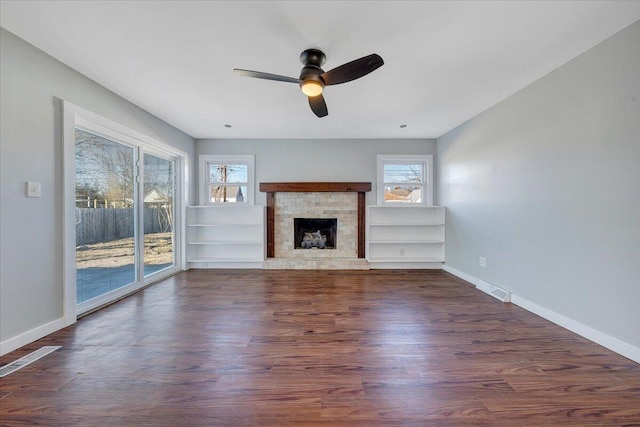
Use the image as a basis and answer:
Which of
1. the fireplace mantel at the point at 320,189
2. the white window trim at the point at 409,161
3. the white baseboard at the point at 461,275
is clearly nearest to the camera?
the white baseboard at the point at 461,275

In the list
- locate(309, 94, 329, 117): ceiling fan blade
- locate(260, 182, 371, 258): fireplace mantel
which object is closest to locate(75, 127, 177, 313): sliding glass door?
locate(260, 182, 371, 258): fireplace mantel

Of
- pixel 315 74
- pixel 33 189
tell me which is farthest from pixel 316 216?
pixel 33 189

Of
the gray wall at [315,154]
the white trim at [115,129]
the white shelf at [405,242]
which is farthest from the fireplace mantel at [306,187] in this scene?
the white trim at [115,129]

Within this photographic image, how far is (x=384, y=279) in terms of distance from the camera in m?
4.06

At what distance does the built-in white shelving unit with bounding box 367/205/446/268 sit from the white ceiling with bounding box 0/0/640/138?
213 cm

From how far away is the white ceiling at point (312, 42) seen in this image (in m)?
1.72

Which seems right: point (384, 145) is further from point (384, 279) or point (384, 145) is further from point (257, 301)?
point (257, 301)

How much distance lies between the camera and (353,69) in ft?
6.53

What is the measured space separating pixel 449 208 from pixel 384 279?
170 centimetres

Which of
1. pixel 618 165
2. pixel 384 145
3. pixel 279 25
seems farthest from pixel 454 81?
pixel 384 145

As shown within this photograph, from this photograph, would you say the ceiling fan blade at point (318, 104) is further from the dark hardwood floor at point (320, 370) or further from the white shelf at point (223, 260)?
the white shelf at point (223, 260)

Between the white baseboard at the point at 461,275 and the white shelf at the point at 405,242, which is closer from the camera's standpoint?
the white baseboard at the point at 461,275

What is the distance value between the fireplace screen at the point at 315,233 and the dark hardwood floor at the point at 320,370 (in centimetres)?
216

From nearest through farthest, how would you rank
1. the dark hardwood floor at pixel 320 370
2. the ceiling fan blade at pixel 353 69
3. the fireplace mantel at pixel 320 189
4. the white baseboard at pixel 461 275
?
the dark hardwood floor at pixel 320 370, the ceiling fan blade at pixel 353 69, the white baseboard at pixel 461 275, the fireplace mantel at pixel 320 189
